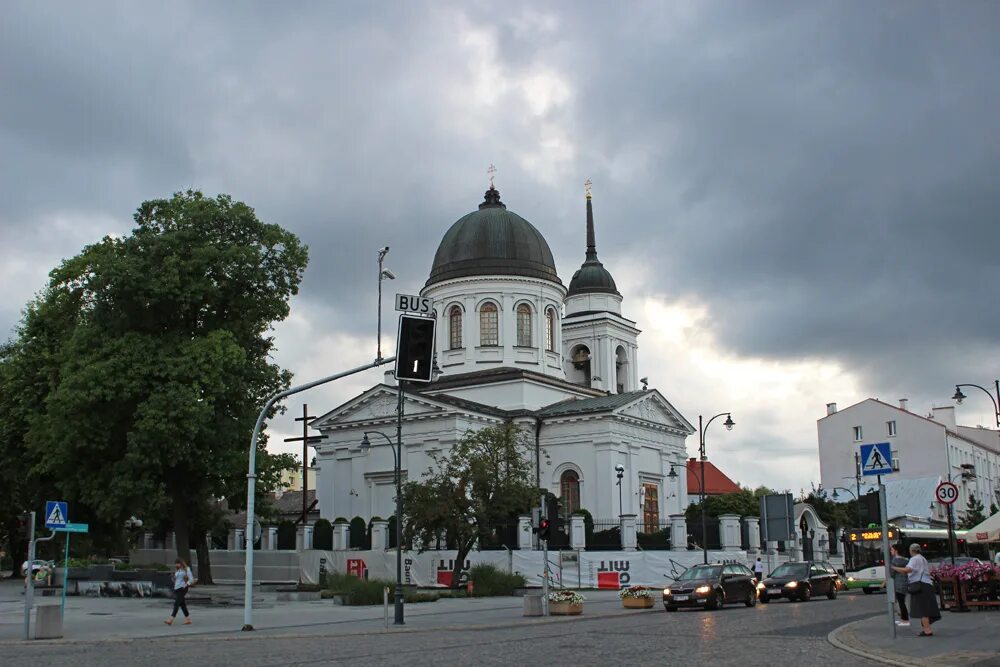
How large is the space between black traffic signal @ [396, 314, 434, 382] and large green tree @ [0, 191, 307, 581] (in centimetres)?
1980

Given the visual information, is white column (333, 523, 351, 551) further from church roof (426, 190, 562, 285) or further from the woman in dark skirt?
the woman in dark skirt

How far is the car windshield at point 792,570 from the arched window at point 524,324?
25.8m

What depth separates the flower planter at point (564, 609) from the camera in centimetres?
2669

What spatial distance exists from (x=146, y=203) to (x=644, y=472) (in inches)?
1119

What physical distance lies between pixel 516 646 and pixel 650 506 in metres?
37.9

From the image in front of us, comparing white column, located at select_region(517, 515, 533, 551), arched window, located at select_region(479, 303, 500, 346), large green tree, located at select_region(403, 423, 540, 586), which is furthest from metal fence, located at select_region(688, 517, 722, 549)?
arched window, located at select_region(479, 303, 500, 346)

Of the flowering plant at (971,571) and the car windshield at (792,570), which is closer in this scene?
the flowering plant at (971,571)

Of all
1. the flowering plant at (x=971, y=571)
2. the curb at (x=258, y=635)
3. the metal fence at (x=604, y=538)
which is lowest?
the curb at (x=258, y=635)

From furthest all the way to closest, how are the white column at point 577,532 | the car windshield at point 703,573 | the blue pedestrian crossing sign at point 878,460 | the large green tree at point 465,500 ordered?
the white column at point 577,532
the large green tree at point 465,500
the car windshield at point 703,573
the blue pedestrian crossing sign at point 878,460

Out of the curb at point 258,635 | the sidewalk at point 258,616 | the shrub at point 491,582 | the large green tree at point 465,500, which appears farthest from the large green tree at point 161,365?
the curb at point 258,635

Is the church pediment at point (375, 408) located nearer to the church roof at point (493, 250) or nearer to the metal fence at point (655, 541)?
the church roof at point (493, 250)

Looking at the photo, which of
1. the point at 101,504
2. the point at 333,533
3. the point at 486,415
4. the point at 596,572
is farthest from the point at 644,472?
the point at 101,504

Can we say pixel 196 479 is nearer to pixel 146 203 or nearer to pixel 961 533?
pixel 146 203

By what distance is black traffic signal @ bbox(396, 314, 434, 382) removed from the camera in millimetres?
19094
